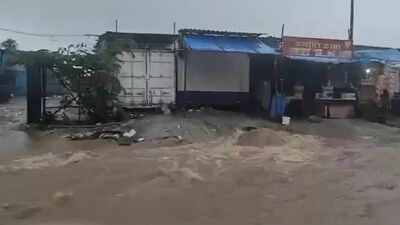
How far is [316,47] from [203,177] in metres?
10.6

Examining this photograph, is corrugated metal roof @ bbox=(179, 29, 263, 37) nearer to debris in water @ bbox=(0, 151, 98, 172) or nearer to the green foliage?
the green foliage

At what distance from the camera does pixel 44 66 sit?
53.4 ft

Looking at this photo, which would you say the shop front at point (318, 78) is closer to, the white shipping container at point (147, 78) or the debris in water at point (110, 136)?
the white shipping container at point (147, 78)

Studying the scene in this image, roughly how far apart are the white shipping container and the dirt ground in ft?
9.80

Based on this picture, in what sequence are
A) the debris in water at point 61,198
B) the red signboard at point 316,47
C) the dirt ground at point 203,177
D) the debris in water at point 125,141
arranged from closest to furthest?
the dirt ground at point 203,177 < the debris in water at point 61,198 < the debris in water at point 125,141 < the red signboard at point 316,47

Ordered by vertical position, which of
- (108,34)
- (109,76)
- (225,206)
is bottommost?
(225,206)

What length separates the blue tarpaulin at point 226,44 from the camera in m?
18.5

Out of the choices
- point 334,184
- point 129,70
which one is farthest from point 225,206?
point 129,70

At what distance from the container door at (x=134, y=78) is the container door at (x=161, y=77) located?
0.22m

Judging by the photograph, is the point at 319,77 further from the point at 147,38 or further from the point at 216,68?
the point at 147,38

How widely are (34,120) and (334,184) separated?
10440 millimetres

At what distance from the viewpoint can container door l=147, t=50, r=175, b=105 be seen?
19.1m

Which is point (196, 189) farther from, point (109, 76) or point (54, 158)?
point (109, 76)

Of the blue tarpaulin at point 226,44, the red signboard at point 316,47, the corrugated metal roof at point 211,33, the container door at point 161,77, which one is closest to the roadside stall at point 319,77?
the red signboard at point 316,47
